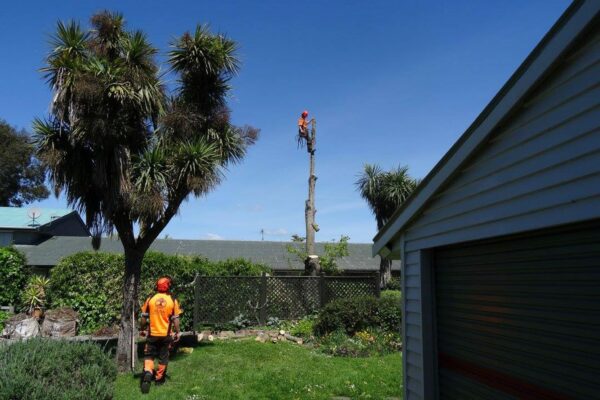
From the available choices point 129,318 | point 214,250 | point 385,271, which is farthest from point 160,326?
point 214,250

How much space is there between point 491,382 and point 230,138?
8.80m

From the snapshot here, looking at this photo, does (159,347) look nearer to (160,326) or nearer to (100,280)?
(160,326)

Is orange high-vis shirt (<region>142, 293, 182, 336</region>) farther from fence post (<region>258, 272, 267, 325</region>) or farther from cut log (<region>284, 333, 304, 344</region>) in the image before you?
fence post (<region>258, 272, 267, 325</region>)

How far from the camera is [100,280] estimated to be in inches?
613

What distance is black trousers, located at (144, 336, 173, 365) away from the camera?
324 inches

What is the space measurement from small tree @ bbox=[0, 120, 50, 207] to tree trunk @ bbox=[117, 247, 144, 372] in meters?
41.4

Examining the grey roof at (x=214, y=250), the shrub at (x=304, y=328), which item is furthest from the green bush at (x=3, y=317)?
the grey roof at (x=214, y=250)

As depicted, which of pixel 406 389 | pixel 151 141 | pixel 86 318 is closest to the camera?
pixel 406 389

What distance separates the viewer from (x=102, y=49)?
9523 millimetres

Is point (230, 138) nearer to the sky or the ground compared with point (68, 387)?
nearer to the sky

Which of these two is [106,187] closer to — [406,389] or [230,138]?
[230,138]

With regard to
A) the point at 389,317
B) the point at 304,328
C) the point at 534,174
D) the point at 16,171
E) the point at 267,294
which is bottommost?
the point at 304,328

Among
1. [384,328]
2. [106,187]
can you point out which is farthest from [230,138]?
[384,328]

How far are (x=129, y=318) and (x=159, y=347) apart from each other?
1510 mm
